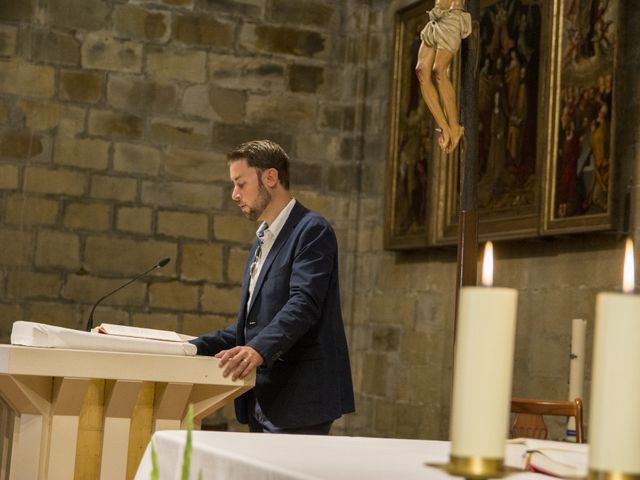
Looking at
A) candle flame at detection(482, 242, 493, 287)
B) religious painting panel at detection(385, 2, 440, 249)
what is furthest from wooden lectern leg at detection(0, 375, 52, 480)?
religious painting panel at detection(385, 2, 440, 249)

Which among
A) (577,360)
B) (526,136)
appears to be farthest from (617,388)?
(526,136)

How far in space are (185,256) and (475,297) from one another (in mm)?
7939

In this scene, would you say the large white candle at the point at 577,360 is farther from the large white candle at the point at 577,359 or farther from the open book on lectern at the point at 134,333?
the open book on lectern at the point at 134,333

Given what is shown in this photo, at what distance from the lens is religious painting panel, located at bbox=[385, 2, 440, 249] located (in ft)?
26.9

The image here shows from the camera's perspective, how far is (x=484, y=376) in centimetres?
87

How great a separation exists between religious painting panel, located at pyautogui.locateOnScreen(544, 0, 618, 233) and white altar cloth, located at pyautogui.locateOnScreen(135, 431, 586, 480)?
411 centimetres

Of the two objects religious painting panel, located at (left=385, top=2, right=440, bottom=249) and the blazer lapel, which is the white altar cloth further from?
religious painting panel, located at (left=385, top=2, right=440, bottom=249)

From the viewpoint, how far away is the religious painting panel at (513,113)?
6836 mm

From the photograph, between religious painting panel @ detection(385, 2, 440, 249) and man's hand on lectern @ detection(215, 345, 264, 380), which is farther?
religious painting panel @ detection(385, 2, 440, 249)

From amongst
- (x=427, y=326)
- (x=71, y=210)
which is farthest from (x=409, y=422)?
(x=71, y=210)

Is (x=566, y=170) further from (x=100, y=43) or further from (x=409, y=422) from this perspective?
(x=100, y=43)

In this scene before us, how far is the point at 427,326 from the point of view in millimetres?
8148

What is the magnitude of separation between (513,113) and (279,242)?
313 cm

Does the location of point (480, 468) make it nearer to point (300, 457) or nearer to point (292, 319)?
point (300, 457)
